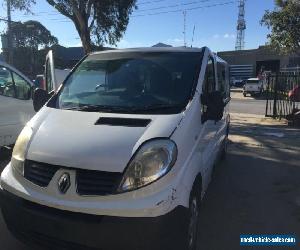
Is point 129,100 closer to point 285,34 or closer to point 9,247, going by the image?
point 9,247

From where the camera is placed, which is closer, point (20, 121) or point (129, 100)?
point (129, 100)

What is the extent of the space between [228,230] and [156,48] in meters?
2.22

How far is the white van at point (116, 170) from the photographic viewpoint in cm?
338

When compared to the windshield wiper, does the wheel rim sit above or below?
below

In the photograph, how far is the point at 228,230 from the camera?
16.3 feet

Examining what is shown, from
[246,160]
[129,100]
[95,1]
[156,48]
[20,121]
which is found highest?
[95,1]

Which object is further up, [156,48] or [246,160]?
[156,48]

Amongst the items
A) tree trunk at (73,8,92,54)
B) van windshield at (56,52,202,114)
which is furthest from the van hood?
tree trunk at (73,8,92,54)

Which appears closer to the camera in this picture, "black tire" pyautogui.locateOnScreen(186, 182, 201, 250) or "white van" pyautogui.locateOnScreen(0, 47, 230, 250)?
"white van" pyautogui.locateOnScreen(0, 47, 230, 250)

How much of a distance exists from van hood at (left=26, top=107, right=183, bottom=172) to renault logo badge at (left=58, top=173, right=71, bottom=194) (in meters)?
0.10

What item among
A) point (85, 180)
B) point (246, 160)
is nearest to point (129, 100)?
point (85, 180)

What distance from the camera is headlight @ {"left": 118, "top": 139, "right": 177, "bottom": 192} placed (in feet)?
11.4

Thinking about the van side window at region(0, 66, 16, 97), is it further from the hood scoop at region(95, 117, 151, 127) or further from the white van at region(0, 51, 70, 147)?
the hood scoop at region(95, 117, 151, 127)

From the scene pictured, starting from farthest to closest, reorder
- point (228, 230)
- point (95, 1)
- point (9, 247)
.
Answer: point (95, 1) < point (228, 230) < point (9, 247)
